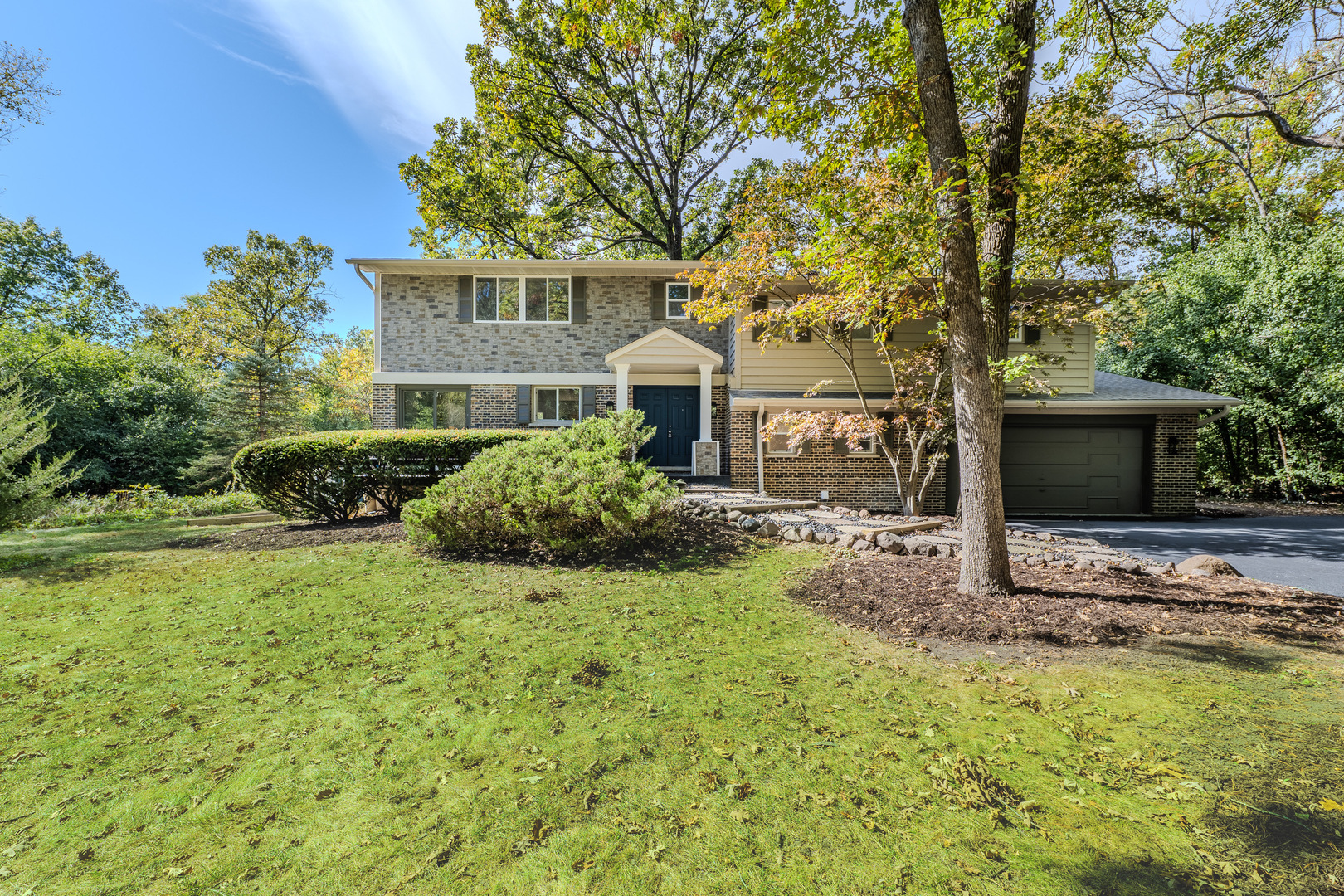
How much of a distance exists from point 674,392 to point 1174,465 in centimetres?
1143

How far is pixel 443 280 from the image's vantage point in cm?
1356

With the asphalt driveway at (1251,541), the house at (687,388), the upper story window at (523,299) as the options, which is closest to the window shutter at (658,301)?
the house at (687,388)

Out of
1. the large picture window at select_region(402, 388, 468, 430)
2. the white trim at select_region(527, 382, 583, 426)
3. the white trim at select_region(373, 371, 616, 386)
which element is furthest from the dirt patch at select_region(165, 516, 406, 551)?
the white trim at select_region(373, 371, 616, 386)

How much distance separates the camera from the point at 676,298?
14.0 m

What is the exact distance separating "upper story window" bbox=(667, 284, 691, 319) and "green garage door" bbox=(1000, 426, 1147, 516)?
8279 millimetres

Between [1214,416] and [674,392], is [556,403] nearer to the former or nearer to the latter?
[674,392]

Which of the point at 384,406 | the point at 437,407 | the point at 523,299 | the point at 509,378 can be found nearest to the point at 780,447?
the point at 509,378

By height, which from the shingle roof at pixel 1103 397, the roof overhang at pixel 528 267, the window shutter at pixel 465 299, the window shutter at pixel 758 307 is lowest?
the shingle roof at pixel 1103 397

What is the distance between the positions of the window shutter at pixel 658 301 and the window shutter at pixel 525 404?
12.2ft

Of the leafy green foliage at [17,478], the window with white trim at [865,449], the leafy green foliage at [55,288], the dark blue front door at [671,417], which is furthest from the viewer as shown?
the leafy green foliage at [55,288]

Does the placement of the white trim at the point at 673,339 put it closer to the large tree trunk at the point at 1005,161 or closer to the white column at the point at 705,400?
the white column at the point at 705,400

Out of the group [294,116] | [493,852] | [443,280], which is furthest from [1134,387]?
[294,116]

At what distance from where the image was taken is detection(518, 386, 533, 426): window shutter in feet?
44.3

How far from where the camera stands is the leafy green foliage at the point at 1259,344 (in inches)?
512
